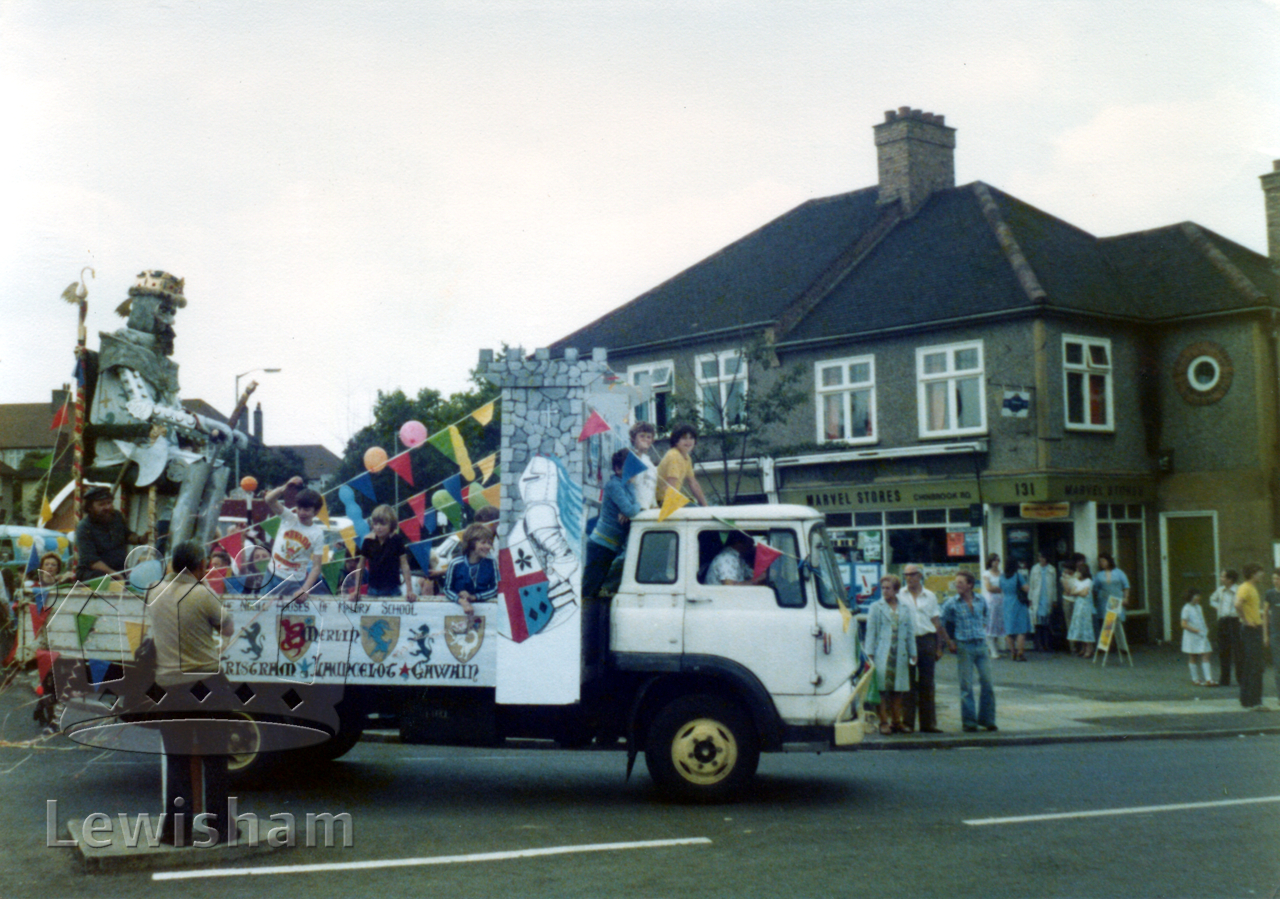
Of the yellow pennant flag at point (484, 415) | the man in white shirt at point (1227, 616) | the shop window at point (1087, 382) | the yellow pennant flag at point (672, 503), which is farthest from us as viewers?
the shop window at point (1087, 382)

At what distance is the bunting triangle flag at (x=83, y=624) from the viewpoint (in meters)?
8.87

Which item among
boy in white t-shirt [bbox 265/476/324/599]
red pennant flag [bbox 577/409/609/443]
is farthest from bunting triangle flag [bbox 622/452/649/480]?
boy in white t-shirt [bbox 265/476/324/599]

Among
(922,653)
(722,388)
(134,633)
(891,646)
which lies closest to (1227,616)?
(922,653)

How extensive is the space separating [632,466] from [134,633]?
3716 mm

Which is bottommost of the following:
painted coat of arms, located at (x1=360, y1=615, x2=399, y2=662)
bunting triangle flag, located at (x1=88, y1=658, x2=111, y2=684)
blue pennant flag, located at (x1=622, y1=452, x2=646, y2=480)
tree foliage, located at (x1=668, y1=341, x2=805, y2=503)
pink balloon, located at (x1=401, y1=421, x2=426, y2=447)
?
bunting triangle flag, located at (x1=88, y1=658, x2=111, y2=684)

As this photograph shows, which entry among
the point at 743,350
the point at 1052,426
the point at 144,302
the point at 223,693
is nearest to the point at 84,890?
the point at 223,693

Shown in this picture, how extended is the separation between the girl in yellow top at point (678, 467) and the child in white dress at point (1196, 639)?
11662mm

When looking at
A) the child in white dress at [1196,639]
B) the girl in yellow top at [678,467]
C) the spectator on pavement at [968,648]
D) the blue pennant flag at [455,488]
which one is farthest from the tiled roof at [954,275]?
the blue pennant flag at [455,488]

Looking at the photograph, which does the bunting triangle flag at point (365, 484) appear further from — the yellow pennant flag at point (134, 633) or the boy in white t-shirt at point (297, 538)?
the yellow pennant flag at point (134, 633)

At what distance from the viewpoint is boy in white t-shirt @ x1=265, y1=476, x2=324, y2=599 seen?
952cm

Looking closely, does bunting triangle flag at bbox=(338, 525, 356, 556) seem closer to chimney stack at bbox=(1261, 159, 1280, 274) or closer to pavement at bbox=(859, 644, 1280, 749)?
pavement at bbox=(859, 644, 1280, 749)

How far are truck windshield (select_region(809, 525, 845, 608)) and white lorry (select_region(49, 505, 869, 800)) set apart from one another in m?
0.02

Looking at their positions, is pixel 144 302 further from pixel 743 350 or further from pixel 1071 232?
pixel 1071 232

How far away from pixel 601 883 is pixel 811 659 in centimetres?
270
